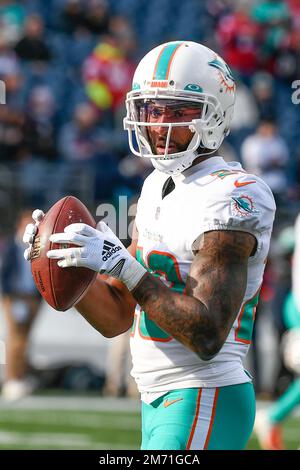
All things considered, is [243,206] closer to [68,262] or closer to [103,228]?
[103,228]

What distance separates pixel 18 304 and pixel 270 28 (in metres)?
5.32

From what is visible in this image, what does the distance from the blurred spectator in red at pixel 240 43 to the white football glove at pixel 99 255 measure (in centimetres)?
919

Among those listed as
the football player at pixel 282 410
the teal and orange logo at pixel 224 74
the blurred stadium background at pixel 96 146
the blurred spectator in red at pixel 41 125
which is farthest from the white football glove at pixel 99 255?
the blurred spectator in red at pixel 41 125

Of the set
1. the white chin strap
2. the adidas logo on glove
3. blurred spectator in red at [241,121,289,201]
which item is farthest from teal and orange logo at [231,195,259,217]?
blurred spectator in red at [241,121,289,201]

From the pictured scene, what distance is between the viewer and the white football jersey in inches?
110

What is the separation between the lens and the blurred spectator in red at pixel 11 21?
427 inches

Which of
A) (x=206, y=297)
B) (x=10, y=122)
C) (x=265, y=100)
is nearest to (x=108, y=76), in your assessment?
(x=10, y=122)

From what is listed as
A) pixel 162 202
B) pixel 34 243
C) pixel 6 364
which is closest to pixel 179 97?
pixel 162 202

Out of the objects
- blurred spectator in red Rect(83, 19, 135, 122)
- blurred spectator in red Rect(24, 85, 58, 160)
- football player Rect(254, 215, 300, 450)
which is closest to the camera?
football player Rect(254, 215, 300, 450)

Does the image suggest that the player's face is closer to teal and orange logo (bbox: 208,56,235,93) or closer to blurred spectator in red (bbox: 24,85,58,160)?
teal and orange logo (bbox: 208,56,235,93)

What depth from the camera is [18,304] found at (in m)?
8.23

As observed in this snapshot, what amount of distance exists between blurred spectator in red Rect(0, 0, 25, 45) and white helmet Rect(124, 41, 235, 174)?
7911mm

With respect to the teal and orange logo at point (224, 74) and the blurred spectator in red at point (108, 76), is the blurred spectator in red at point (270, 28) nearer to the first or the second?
the blurred spectator in red at point (108, 76)
